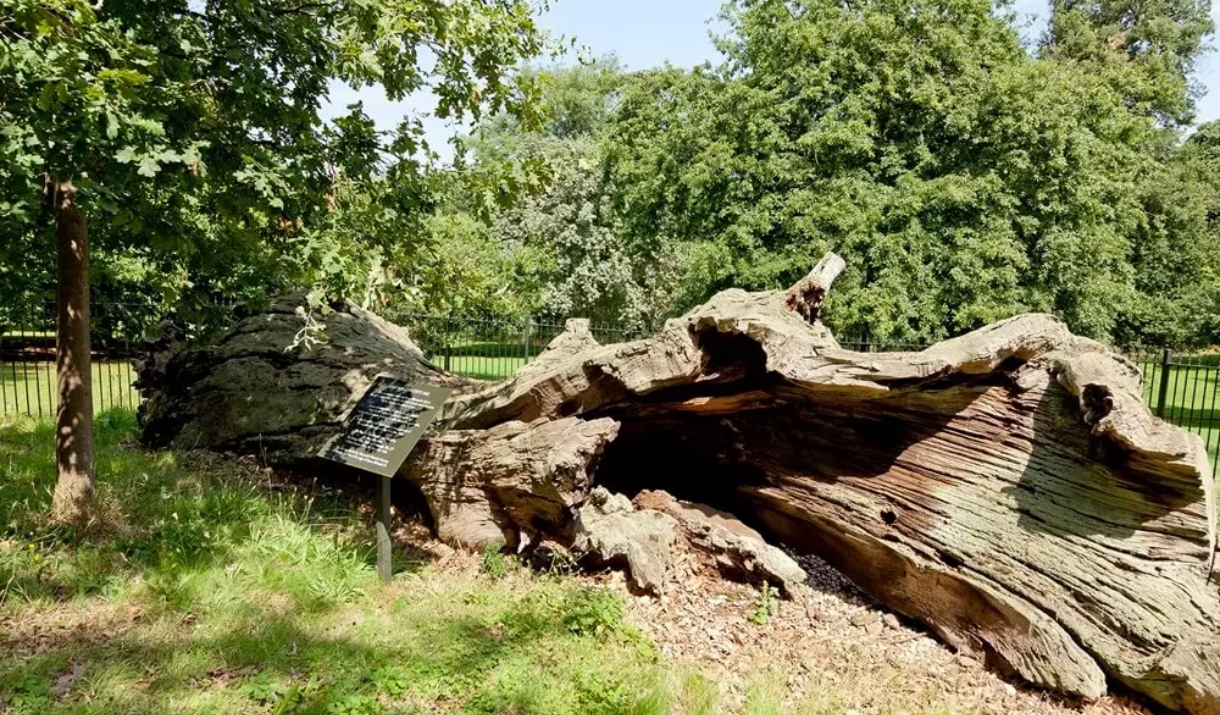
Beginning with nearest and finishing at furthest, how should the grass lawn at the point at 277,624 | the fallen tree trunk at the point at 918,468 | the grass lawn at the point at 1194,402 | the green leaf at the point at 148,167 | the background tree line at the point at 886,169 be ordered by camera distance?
the green leaf at the point at 148,167 < the grass lawn at the point at 277,624 < the fallen tree trunk at the point at 918,468 < the grass lawn at the point at 1194,402 < the background tree line at the point at 886,169

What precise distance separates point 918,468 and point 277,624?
3658mm

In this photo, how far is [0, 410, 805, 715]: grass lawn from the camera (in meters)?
3.24

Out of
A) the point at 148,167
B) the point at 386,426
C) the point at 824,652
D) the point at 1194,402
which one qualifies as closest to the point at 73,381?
the point at 386,426

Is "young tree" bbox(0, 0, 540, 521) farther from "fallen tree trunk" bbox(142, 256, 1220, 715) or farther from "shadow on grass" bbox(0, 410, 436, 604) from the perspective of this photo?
"fallen tree trunk" bbox(142, 256, 1220, 715)

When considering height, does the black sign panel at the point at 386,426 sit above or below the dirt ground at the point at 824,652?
above

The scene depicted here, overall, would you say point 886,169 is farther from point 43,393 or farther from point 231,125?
point 43,393

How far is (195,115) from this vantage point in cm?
341

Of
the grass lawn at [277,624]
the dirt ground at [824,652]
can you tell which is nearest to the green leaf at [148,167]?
the grass lawn at [277,624]

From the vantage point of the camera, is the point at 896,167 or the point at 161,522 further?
the point at 896,167

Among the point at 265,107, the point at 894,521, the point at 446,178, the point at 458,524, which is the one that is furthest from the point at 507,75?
the point at 894,521

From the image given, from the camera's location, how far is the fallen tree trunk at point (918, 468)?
11.2 feet

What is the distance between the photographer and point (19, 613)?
3.69 metres

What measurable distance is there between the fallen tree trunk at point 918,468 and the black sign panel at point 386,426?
22.7 inches

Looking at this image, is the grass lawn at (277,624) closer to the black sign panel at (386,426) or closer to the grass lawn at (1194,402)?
the black sign panel at (386,426)
